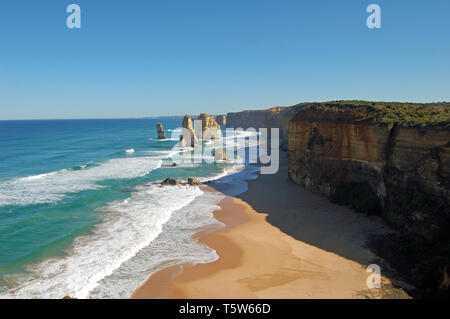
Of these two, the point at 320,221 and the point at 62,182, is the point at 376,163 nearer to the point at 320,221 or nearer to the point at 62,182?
the point at 320,221

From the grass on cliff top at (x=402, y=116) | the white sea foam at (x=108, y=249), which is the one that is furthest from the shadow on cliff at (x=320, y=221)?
the grass on cliff top at (x=402, y=116)

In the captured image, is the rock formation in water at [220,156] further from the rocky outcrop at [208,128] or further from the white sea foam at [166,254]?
the rocky outcrop at [208,128]

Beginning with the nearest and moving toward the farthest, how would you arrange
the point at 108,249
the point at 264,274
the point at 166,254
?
the point at 264,274 → the point at 166,254 → the point at 108,249

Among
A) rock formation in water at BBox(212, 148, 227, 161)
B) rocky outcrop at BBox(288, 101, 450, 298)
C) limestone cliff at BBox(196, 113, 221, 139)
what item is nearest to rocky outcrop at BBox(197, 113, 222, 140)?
limestone cliff at BBox(196, 113, 221, 139)

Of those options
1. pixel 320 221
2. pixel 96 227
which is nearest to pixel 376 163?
pixel 320 221
